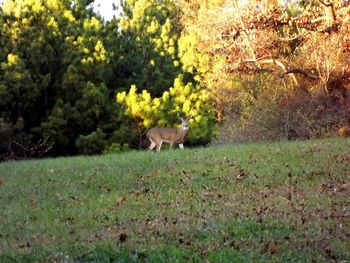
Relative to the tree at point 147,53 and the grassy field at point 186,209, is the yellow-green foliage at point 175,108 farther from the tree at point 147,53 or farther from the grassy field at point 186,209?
the grassy field at point 186,209

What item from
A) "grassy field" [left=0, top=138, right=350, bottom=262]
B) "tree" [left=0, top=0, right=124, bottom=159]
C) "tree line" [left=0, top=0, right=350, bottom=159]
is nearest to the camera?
"grassy field" [left=0, top=138, right=350, bottom=262]

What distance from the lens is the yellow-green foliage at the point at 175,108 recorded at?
29.6m

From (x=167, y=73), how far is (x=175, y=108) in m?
4.19

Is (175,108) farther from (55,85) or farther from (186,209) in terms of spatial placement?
(186,209)

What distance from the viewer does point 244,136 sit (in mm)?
25531

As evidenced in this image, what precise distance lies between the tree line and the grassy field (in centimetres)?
737

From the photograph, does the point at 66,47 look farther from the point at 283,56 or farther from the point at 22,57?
the point at 283,56

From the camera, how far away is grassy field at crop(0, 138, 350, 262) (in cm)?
718

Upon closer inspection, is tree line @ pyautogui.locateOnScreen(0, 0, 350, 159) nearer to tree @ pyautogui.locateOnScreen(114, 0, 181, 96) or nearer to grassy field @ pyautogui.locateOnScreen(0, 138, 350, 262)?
tree @ pyautogui.locateOnScreen(114, 0, 181, 96)

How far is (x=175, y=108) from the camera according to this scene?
30.8m

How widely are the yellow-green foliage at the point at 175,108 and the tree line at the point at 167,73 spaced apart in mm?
59

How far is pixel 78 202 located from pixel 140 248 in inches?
175

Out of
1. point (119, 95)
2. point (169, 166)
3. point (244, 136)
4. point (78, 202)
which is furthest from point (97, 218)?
point (119, 95)

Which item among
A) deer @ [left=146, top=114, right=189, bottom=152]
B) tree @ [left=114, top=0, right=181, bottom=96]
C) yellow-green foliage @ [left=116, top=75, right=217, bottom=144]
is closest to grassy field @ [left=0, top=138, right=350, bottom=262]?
deer @ [left=146, top=114, right=189, bottom=152]
